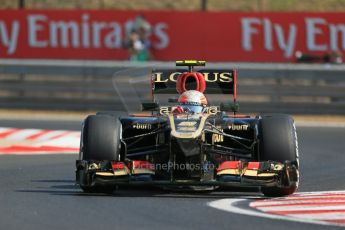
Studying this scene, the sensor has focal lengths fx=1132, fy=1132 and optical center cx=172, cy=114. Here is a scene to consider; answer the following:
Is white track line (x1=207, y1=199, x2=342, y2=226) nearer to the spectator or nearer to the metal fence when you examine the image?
the metal fence

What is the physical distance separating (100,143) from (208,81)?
2521 mm

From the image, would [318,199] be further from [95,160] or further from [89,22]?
[89,22]

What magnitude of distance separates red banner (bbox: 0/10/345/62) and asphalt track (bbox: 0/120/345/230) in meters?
11.4

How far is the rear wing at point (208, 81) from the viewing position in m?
13.2

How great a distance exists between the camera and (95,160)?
1085 cm

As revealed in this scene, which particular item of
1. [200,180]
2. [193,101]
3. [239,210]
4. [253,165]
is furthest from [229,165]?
[193,101]

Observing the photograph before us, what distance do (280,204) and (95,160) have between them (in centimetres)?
189

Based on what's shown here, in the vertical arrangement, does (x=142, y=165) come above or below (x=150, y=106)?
below

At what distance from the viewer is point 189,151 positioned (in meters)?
10.6

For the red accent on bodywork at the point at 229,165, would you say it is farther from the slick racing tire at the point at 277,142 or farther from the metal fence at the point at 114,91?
the metal fence at the point at 114,91

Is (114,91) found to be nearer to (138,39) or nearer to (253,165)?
(138,39)

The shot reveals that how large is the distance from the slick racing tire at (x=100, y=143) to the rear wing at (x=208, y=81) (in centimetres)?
213

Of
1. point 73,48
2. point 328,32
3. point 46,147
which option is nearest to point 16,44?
point 73,48

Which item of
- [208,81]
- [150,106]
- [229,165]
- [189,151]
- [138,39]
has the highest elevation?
[138,39]
